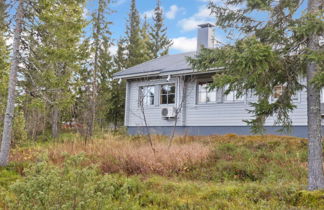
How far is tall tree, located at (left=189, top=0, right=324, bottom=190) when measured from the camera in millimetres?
4238

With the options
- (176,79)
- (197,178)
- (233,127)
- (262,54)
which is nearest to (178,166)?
(197,178)

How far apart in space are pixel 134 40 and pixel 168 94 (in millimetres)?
15755

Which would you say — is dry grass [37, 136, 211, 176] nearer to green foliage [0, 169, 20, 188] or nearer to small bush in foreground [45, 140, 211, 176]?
small bush in foreground [45, 140, 211, 176]

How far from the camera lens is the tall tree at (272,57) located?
4.24m

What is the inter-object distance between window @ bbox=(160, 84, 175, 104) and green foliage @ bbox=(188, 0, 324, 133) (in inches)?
388

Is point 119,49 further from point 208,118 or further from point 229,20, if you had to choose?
point 229,20

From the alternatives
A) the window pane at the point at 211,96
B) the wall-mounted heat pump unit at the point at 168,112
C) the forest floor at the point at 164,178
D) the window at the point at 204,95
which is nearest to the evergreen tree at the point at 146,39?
the wall-mounted heat pump unit at the point at 168,112

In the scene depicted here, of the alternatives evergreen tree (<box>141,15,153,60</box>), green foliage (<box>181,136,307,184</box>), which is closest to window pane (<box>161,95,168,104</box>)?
green foliage (<box>181,136,307,184</box>)

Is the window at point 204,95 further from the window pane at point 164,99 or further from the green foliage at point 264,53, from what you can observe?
the green foliage at point 264,53

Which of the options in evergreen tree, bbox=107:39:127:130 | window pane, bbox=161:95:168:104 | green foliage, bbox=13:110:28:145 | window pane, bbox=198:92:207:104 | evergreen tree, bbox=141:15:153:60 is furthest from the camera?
evergreen tree, bbox=141:15:153:60

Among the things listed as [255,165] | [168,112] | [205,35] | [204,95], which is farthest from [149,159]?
[205,35]

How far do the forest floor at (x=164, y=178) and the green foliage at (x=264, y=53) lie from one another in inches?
47.7

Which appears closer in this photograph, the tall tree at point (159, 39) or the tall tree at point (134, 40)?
the tall tree at point (134, 40)

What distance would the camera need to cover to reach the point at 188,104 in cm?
1462
